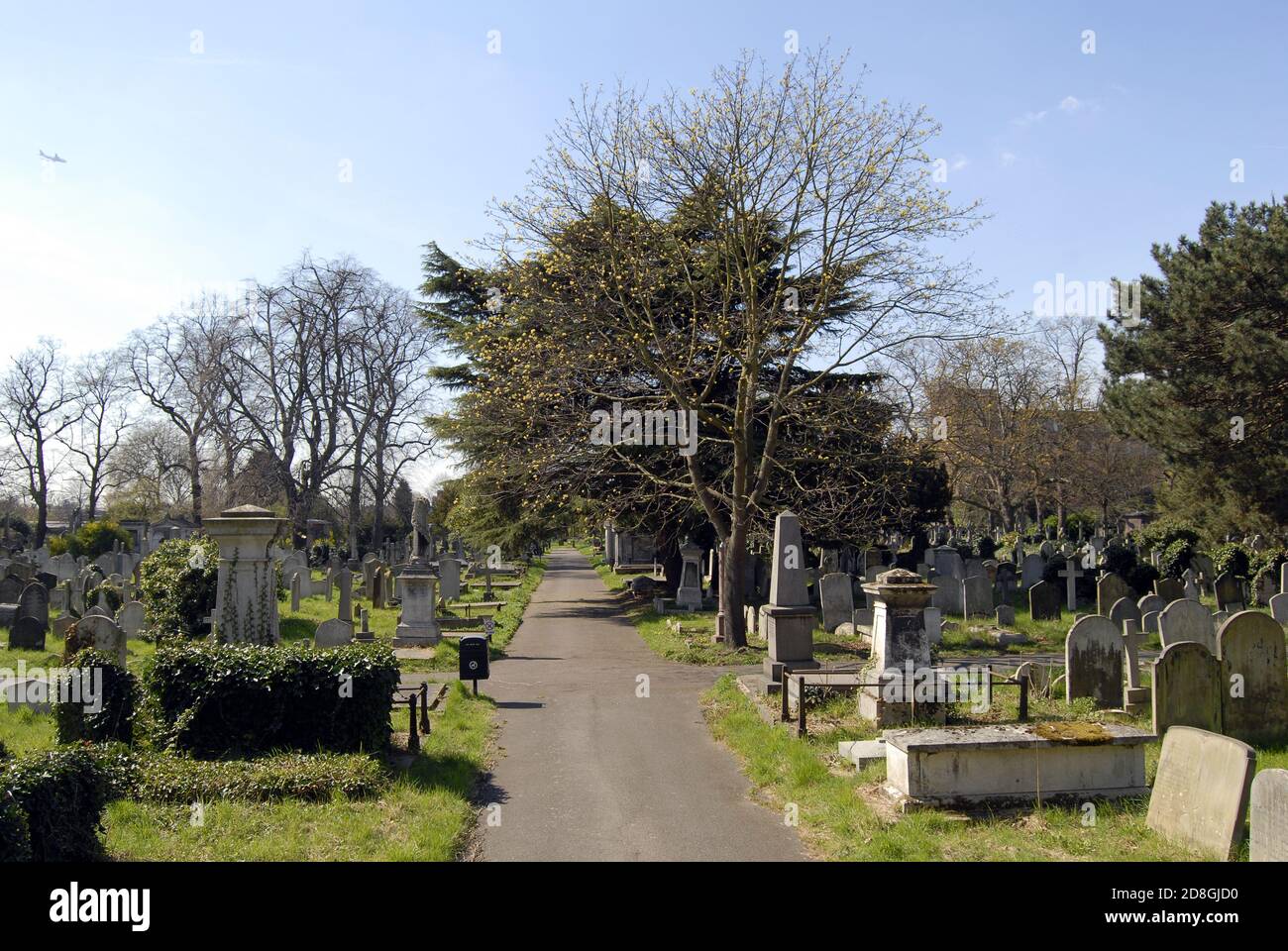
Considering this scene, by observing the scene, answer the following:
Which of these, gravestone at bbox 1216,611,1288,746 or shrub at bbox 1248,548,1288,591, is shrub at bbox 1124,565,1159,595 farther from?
gravestone at bbox 1216,611,1288,746

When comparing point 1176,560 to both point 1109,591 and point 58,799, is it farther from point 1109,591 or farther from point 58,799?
point 58,799

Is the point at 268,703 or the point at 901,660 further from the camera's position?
the point at 901,660

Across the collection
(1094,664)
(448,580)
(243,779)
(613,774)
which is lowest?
(613,774)

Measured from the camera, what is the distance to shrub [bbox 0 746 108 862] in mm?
5582

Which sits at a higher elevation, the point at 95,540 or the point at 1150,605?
the point at 95,540

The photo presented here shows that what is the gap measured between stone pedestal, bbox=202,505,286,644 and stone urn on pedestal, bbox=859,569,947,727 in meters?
8.18

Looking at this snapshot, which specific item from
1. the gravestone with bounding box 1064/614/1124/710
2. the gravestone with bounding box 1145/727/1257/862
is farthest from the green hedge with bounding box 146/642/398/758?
the gravestone with bounding box 1064/614/1124/710

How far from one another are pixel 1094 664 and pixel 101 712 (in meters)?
11.0

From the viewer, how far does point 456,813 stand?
7.68 meters

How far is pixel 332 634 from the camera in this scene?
13.8 m

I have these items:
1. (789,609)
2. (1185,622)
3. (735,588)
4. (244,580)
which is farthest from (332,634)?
(1185,622)

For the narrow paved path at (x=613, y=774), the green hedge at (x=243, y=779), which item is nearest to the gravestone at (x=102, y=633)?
the green hedge at (x=243, y=779)
